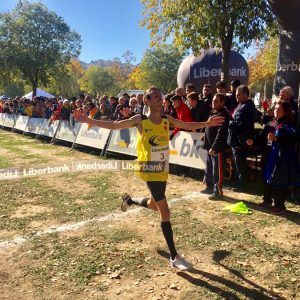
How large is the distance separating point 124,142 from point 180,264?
7.81 meters

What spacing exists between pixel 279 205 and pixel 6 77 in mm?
35969

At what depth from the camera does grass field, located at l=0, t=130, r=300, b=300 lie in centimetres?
420

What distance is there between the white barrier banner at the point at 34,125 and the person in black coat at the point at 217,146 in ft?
41.5

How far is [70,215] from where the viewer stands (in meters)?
6.79

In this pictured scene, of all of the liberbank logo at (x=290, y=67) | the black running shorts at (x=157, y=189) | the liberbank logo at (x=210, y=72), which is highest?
the liberbank logo at (x=210, y=72)

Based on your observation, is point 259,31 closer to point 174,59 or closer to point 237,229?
point 237,229

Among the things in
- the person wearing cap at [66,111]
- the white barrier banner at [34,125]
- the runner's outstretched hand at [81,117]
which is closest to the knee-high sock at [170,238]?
the runner's outstretched hand at [81,117]

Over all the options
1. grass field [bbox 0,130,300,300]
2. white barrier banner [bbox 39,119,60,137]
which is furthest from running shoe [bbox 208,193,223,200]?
white barrier banner [bbox 39,119,60,137]

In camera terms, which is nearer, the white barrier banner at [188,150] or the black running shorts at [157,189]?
the black running shorts at [157,189]

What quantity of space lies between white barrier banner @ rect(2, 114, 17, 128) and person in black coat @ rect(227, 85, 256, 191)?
18.3m

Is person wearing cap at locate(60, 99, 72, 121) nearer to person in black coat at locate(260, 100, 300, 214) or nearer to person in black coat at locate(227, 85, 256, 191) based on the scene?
person in black coat at locate(227, 85, 256, 191)

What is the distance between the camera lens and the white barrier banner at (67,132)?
15.0m

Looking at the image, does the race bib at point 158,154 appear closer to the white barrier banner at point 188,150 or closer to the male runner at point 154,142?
the male runner at point 154,142

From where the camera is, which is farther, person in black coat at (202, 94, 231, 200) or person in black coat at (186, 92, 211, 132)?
person in black coat at (186, 92, 211, 132)
